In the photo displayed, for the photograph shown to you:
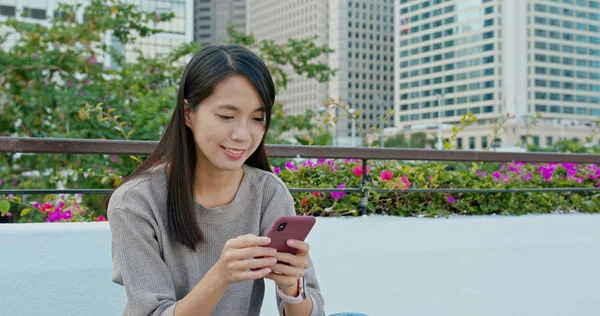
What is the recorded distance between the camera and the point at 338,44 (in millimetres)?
103000

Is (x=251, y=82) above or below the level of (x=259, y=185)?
above

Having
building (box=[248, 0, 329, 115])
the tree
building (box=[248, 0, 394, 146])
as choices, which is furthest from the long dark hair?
building (box=[248, 0, 329, 115])

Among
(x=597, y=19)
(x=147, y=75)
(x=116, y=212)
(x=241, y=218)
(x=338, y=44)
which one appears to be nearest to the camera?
(x=116, y=212)

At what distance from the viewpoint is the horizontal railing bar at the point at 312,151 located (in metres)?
2.00

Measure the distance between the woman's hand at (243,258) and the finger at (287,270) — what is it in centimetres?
5

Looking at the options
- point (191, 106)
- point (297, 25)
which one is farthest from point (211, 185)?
point (297, 25)

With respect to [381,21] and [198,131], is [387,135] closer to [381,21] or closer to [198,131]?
[381,21]

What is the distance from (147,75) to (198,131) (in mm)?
5273

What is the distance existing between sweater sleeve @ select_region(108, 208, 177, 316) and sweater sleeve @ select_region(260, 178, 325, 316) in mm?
247

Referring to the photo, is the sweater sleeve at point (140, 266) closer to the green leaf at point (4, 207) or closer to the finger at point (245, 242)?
the finger at point (245, 242)

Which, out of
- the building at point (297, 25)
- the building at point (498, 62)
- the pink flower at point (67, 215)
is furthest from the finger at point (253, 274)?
the building at point (297, 25)

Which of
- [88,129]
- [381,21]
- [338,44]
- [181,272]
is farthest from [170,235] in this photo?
[381,21]

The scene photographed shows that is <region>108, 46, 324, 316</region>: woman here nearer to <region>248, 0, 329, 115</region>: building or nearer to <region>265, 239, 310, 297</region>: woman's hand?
<region>265, 239, 310, 297</region>: woman's hand

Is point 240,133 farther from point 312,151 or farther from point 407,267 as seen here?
point 407,267
